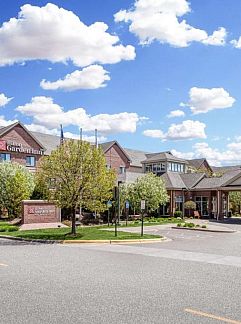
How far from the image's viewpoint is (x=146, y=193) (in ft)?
142

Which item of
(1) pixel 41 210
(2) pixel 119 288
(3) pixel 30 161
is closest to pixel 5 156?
(3) pixel 30 161

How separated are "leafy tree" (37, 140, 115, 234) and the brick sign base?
7.97 metres

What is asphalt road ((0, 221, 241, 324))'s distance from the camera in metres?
6.95

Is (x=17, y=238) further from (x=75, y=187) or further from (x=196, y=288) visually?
(x=196, y=288)

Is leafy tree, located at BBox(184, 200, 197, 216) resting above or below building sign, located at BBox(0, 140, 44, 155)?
below

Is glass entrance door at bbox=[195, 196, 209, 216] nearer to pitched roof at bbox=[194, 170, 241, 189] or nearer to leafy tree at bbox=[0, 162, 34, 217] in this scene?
pitched roof at bbox=[194, 170, 241, 189]

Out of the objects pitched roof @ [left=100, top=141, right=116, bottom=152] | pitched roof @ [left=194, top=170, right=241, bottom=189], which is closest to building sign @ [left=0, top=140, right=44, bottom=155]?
pitched roof @ [left=100, top=141, right=116, bottom=152]

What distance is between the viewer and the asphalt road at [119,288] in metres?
6.95

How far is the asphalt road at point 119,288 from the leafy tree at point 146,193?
27572 mm

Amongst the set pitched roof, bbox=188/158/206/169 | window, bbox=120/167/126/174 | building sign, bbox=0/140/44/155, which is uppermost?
pitched roof, bbox=188/158/206/169

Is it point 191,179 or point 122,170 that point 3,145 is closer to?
point 122,170

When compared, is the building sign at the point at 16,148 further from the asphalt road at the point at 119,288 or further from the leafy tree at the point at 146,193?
the asphalt road at the point at 119,288

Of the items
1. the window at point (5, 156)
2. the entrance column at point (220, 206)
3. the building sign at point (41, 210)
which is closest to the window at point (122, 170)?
the entrance column at point (220, 206)

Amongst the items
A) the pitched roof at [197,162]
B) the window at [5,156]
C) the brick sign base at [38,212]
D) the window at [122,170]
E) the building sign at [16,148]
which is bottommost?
the brick sign base at [38,212]
